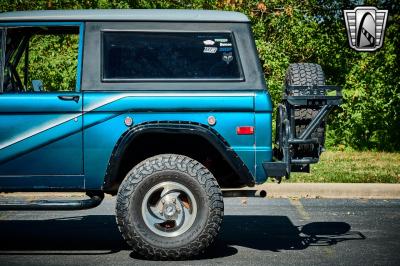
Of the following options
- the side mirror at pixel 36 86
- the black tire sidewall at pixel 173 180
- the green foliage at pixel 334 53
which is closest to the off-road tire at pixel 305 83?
the black tire sidewall at pixel 173 180

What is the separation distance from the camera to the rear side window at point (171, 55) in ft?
22.4

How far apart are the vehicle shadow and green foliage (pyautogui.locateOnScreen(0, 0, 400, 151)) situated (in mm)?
7514

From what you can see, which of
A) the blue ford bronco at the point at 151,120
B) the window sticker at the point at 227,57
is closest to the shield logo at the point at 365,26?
the blue ford bronco at the point at 151,120

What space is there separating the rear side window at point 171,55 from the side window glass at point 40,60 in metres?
0.63

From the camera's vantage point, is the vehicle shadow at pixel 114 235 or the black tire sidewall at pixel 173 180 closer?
the black tire sidewall at pixel 173 180

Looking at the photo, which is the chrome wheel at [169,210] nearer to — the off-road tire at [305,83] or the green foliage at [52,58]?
the off-road tire at [305,83]

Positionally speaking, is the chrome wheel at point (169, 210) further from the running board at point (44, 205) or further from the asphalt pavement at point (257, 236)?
the running board at point (44, 205)

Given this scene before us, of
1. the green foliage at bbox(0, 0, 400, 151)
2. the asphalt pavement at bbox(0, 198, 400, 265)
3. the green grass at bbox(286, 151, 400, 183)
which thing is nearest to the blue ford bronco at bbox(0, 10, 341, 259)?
the asphalt pavement at bbox(0, 198, 400, 265)

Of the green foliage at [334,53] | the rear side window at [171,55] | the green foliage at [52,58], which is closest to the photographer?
the rear side window at [171,55]

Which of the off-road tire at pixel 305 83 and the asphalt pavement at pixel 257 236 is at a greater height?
the off-road tire at pixel 305 83

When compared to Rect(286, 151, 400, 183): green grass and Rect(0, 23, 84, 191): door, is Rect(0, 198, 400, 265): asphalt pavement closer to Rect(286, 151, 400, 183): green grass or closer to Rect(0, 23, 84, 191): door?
Rect(0, 23, 84, 191): door

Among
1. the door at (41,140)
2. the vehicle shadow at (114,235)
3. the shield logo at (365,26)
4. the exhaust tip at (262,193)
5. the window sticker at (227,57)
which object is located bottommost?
the vehicle shadow at (114,235)

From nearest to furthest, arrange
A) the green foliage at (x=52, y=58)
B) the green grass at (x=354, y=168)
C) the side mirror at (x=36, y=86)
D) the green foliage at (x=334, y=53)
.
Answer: the side mirror at (x=36, y=86) → the green grass at (x=354, y=168) → the green foliage at (x=52, y=58) → the green foliage at (x=334, y=53)

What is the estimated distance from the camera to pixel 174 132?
659 cm
